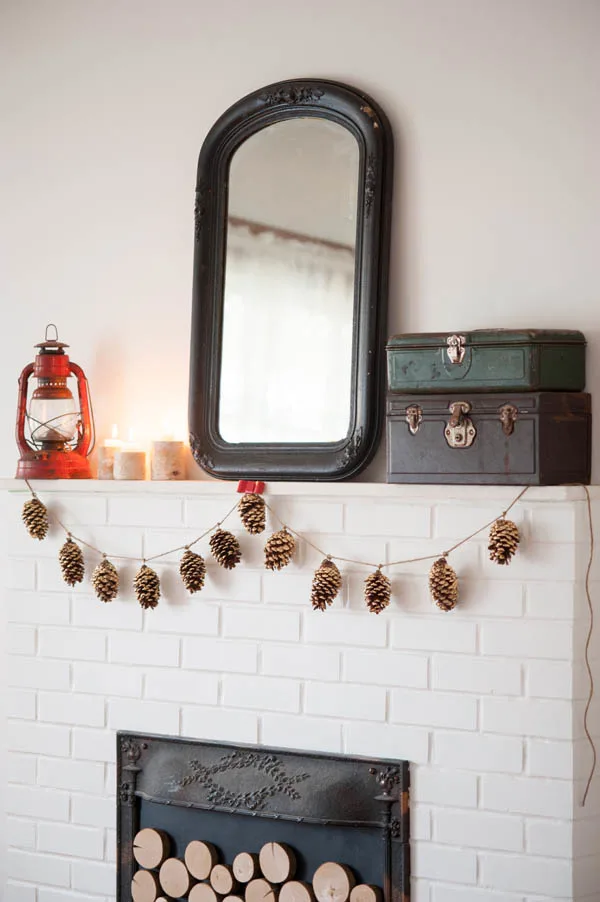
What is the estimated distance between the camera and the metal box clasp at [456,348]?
2359 millimetres

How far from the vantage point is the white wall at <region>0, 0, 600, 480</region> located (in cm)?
251

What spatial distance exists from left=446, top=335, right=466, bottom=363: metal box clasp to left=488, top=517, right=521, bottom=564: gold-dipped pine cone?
1.20 feet

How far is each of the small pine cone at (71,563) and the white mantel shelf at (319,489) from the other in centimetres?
15

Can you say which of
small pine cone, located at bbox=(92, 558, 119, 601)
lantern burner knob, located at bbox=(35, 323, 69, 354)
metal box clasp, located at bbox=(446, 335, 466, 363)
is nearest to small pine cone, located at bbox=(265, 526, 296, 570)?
small pine cone, located at bbox=(92, 558, 119, 601)

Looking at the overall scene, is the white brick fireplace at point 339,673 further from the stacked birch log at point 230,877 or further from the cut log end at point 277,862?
the cut log end at point 277,862

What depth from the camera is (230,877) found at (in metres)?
2.63

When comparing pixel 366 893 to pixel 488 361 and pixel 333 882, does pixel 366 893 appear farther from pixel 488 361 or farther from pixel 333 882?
pixel 488 361

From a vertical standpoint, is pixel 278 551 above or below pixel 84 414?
below

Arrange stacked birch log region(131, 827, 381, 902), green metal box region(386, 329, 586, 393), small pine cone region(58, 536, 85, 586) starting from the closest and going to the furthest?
green metal box region(386, 329, 586, 393)
stacked birch log region(131, 827, 381, 902)
small pine cone region(58, 536, 85, 586)

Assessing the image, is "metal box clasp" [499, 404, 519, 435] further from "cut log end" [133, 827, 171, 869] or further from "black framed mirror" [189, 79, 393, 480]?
"cut log end" [133, 827, 171, 869]

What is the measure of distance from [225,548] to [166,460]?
12.5 inches

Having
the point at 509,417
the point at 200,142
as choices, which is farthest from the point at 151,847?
the point at 200,142

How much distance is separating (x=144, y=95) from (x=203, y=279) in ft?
1.86

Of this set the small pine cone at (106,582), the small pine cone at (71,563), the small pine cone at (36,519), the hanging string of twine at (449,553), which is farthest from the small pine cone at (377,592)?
the small pine cone at (36,519)
